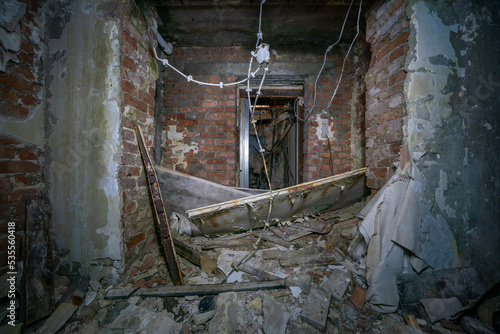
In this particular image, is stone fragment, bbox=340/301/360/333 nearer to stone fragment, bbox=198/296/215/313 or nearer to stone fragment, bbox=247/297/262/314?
stone fragment, bbox=247/297/262/314

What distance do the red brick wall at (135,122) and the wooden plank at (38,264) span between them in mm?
443

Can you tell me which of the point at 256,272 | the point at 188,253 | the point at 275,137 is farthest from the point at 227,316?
the point at 275,137

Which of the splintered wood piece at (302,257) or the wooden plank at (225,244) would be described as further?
the wooden plank at (225,244)

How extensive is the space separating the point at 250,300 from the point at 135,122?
161 cm

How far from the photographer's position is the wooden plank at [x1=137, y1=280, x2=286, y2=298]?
49.4 inches

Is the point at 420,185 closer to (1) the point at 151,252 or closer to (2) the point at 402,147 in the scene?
(2) the point at 402,147

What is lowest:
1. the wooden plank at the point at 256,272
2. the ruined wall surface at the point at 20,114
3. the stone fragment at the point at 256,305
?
the stone fragment at the point at 256,305

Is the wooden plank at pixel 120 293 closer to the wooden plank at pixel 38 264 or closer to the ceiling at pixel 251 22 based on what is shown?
the wooden plank at pixel 38 264

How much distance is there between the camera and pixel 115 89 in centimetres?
139

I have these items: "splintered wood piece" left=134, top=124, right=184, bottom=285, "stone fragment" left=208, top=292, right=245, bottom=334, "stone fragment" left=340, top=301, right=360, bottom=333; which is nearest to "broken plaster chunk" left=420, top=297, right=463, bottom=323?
"stone fragment" left=340, top=301, right=360, bottom=333

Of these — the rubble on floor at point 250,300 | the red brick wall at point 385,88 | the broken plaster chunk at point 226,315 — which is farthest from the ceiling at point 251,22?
the broken plaster chunk at point 226,315

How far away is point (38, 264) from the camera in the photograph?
4.04 ft

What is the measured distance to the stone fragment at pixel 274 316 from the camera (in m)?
1.02

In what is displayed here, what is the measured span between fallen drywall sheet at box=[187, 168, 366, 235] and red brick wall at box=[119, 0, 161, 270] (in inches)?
17.4
